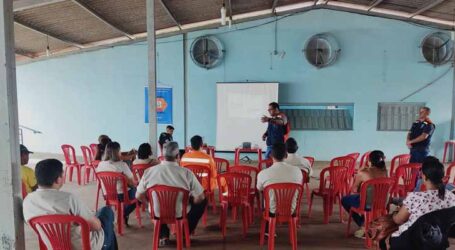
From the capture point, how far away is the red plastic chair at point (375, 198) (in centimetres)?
349

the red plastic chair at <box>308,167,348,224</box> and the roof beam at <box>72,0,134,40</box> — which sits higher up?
the roof beam at <box>72,0,134,40</box>

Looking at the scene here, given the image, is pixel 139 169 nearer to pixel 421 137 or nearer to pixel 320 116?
pixel 421 137

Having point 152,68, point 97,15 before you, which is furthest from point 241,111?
point 97,15

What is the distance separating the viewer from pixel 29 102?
9.75 m

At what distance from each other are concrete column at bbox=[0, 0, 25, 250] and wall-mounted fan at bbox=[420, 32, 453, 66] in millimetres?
8889

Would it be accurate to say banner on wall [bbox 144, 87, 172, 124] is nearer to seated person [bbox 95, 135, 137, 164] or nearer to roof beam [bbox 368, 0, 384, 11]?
seated person [bbox 95, 135, 137, 164]

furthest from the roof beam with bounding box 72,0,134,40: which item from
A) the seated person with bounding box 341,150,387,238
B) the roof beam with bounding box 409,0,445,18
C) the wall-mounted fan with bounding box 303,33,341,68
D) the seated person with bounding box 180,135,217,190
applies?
the roof beam with bounding box 409,0,445,18

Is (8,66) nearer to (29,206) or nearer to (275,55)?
(29,206)

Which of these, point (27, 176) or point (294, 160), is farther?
point (294, 160)

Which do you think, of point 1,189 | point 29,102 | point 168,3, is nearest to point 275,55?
point 168,3

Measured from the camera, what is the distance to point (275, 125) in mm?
5922

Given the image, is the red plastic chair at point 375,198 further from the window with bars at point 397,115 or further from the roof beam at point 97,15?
the window with bars at point 397,115

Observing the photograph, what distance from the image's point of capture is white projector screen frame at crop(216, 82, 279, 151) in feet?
28.7

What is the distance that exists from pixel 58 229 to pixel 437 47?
912 cm
